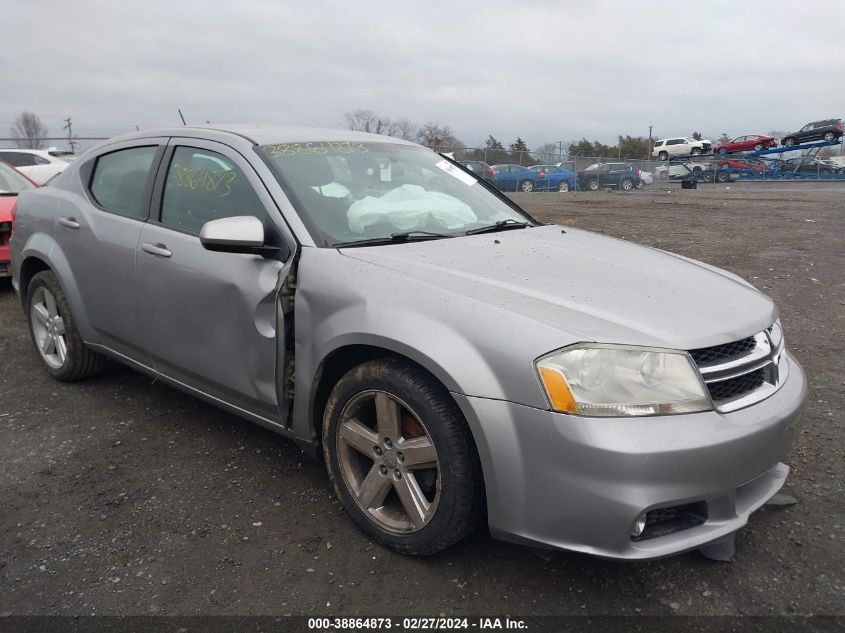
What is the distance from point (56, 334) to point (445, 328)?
10.3 feet

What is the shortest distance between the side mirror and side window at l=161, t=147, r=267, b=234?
22 centimetres

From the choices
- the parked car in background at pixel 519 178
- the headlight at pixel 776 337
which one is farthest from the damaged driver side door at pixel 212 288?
the parked car in background at pixel 519 178

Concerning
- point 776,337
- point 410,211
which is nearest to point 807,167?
point 776,337

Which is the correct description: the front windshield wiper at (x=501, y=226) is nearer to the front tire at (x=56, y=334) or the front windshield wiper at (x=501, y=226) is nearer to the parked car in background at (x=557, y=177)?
the front tire at (x=56, y=334)

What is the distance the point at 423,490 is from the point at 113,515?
1395 mm

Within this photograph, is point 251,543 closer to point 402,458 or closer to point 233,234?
point 402,458

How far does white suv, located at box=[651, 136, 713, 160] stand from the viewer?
47.0 meters

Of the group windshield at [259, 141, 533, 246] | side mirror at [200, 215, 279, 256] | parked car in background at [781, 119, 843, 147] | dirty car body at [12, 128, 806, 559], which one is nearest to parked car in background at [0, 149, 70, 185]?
dirty car body at [12, 128, 806, 559]

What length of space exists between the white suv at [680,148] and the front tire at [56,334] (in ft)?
158

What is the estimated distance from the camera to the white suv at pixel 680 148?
47000 mm

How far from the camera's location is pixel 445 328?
231cm

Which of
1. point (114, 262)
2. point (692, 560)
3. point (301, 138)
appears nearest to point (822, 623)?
point (692, 560)

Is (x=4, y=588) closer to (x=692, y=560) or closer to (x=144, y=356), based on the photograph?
(x=144, y=356)

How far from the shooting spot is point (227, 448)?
3543mm
